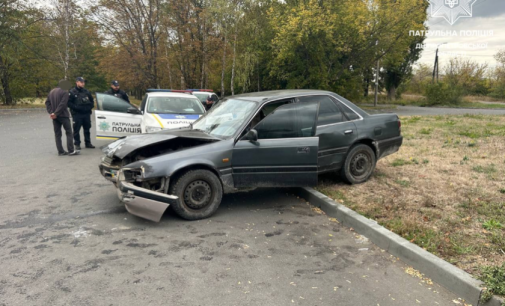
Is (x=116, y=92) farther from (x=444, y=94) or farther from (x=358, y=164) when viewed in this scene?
(x=444, y=94)

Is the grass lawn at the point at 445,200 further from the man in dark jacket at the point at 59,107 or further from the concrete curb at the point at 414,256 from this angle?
the man in dark jacket at the point at 59,107

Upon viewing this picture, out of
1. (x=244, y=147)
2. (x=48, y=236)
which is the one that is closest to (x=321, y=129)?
(x=244, y=147)

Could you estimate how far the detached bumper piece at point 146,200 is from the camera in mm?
4113

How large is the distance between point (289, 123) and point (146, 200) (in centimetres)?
228

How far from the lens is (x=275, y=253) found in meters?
3.67

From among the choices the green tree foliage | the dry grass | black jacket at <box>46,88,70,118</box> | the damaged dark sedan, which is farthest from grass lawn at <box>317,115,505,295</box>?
the green tree foliage

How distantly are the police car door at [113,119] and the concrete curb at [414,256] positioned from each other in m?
6.11

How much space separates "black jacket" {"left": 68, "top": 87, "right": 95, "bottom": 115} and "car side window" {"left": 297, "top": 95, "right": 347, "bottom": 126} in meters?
6.81

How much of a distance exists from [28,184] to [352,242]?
18.6ft

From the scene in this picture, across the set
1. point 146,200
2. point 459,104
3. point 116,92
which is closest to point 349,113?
point 146,200

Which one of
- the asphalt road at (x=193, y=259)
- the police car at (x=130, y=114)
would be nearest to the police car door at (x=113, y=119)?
the police car at (x=130, y=114)

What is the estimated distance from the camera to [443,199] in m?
4.87

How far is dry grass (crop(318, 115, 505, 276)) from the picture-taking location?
3.53 meters
